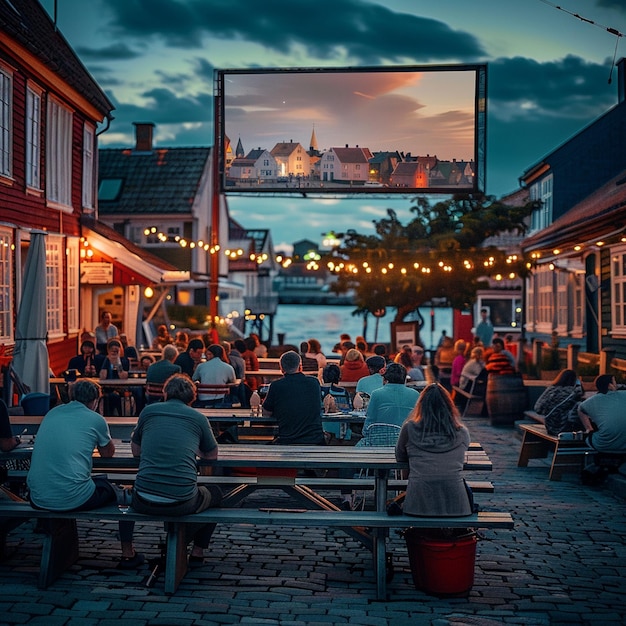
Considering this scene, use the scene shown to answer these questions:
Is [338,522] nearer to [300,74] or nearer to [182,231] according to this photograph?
[300,74]

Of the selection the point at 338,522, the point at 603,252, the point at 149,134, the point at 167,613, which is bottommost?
the point at 167,613

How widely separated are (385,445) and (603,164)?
68.8ft

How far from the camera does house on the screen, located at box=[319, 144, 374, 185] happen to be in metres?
22.6

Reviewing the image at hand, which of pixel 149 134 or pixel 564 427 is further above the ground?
pixel 149 134

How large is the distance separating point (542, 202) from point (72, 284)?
16.5 meters

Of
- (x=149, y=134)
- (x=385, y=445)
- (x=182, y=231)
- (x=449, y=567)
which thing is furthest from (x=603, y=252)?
(x=149, y=134)

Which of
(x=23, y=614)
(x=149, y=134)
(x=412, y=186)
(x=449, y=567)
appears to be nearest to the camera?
(x=23, y=614)

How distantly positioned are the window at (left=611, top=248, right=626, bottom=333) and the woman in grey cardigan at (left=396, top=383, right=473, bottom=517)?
41.9 ft

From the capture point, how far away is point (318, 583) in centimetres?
700

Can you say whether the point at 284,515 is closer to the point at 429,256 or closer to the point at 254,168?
the point at 254,168

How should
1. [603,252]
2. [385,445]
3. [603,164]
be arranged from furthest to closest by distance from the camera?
[603,164] → [603,252] → [385,445]

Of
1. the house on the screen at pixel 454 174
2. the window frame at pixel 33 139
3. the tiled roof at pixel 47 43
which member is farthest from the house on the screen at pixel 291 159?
the window frame at pixel 33 139

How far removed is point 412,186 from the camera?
73.7 feet

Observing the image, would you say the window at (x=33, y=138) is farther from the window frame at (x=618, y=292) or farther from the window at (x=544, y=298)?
the window at (x=544, y=298)
